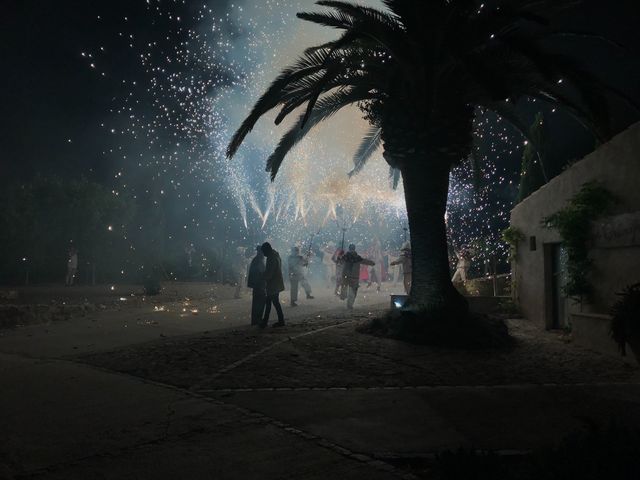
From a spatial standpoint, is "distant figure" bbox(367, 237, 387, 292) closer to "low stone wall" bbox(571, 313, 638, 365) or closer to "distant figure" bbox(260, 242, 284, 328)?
"distant figure" bbox(260, 242, 284, 328)

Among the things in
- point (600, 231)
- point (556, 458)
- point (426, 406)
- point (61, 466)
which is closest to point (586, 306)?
point (600, 231)

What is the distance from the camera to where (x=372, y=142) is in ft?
44.5

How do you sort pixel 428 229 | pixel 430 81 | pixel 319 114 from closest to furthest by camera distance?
pixel 430 81
pixel 428 229
pixel 319 114

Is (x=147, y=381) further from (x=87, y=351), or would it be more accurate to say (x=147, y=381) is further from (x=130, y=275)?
(x=130, y=275)

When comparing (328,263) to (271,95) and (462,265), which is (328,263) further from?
(271,95)

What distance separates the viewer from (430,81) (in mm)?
7430

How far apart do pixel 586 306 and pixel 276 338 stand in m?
5.12

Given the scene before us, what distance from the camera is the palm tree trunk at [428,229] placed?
346 inches

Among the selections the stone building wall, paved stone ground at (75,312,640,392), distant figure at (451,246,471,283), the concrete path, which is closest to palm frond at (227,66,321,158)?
paved stone ground at (75,312,640,392)

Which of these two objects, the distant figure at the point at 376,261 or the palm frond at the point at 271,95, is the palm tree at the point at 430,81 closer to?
the palm frond at the point at 271,95

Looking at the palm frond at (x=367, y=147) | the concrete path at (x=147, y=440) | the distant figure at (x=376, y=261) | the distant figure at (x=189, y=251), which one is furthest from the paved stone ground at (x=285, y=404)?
the distant figure at (x=189, y=251)

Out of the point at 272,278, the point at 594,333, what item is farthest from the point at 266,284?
the point at 594,333

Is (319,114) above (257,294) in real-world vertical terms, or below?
above

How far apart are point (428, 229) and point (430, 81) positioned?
2554 millimetres
